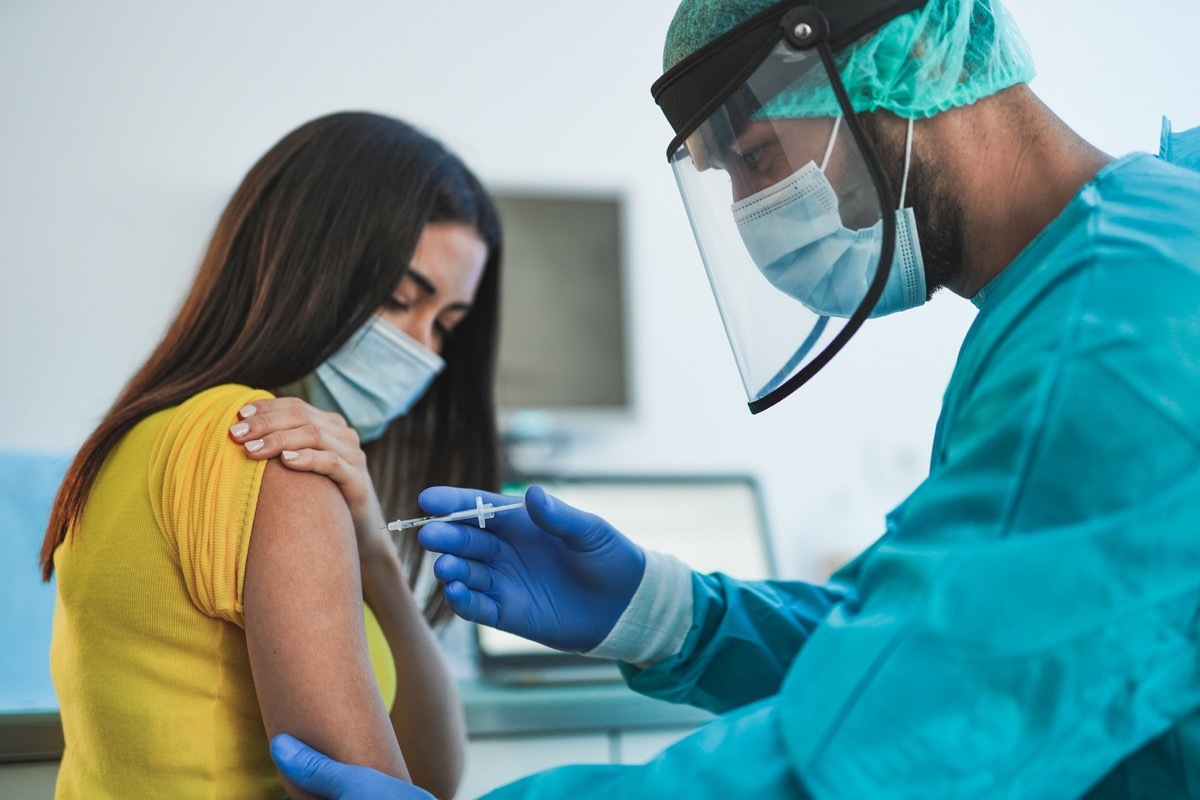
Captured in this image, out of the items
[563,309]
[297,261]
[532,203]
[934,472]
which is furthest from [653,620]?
[532,203]

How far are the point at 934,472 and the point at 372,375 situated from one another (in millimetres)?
740

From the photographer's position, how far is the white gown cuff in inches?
45.9

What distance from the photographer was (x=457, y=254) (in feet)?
4.39

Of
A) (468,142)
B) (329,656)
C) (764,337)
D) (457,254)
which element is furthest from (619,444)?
(329,656)

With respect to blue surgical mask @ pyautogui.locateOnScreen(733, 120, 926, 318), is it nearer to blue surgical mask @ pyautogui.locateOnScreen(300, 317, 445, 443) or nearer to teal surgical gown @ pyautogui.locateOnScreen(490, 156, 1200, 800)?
teal surgical gown @ pyautogui.locateOnScreen(490, 156, 1200, 800)

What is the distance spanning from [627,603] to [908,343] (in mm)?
1625

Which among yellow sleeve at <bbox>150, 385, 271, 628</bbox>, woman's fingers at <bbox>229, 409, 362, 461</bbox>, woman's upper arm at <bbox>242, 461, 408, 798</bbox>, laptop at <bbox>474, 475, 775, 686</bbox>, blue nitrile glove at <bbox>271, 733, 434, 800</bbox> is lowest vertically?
laptop at <bbox>474, 475, 775, 686</bbox>

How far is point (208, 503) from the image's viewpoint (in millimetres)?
905

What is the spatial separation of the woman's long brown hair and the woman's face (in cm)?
3

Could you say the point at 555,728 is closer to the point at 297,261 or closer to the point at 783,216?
the point at 297,261

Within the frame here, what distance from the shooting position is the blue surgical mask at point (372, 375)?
1.24 metres

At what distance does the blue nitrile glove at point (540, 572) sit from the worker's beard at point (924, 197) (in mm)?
490

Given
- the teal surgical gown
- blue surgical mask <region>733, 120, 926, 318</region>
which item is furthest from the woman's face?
the teal surgical gown

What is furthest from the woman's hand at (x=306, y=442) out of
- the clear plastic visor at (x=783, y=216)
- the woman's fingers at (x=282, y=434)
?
the clear plastic visor at (x=783, y=216)
